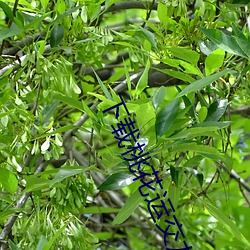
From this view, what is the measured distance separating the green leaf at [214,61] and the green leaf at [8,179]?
0.91 ft

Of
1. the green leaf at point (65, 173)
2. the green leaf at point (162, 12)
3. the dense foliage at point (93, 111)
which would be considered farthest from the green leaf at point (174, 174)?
the green leaf at point (162, 12)

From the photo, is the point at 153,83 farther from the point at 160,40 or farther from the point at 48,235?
the point at 48,235

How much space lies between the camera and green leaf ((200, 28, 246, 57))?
32.9 inches

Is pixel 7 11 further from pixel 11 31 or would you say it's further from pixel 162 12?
pixel 162 12

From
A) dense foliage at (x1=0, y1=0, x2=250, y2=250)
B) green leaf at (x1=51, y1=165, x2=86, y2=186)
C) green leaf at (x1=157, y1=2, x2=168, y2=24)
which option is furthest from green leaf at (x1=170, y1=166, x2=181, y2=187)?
green leaf at (x1=157, y1=2, x2=168, y2=24)

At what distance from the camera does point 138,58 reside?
3.18ft

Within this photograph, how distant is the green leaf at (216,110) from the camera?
2.89ft

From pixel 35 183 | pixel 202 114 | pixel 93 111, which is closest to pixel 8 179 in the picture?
pixel 35 183

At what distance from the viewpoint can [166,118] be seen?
2.57ft

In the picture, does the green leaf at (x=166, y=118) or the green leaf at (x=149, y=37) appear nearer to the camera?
the green leaf at (x=166, y=118)

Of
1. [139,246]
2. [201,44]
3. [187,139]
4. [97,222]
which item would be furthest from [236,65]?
[139,246]

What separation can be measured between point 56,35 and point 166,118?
0.21 meters

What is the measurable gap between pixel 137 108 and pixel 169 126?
42 millimetres

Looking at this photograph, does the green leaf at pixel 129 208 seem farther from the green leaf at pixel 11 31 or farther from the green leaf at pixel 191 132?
the green leaf at pixel 11 31
